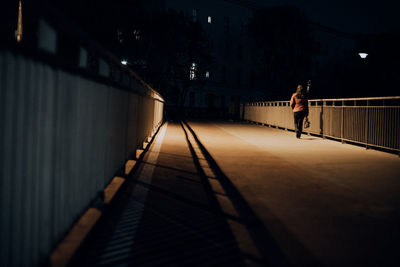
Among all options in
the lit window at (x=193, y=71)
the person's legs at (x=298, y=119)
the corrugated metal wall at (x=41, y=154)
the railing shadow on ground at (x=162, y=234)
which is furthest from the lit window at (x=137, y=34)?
the corrugated metal wall at (x=41, y=154)

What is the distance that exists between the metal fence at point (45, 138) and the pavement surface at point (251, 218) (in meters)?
0.55

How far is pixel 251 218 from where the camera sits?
14.3 feet

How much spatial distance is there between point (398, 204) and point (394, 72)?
48252 millimetres

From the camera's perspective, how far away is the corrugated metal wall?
1.99 meters

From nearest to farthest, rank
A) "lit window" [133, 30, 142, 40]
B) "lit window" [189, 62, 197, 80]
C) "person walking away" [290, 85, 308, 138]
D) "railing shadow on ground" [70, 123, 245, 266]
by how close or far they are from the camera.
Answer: "railing shadow on ground" [70, 123, 245, 266], "person walking away" [290, 85, 308, 138], "lit window" [133, 30, 142, 40], "lit window" [189, 62, 197, 80]

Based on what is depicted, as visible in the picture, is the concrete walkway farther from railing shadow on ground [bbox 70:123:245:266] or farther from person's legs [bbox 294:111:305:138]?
person's legs [bbox 294:111:305:138]

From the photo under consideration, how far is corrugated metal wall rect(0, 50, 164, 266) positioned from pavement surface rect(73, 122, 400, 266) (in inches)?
22.0

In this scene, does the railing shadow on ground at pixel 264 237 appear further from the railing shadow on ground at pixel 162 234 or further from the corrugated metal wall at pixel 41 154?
the corrugated metal wall at pixel 41 154

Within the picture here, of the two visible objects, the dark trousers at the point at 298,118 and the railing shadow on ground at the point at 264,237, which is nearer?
the railing shadow on ground at the point at 264,237

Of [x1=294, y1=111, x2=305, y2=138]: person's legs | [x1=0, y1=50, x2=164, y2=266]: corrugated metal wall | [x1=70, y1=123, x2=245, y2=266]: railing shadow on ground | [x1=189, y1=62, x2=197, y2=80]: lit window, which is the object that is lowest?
[x1=70, y1=123, x2=245, y2=266]: railing shadow on ground

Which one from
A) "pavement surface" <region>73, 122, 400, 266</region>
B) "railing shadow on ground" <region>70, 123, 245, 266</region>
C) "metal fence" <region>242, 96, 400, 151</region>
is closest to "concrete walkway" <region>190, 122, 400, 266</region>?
"pavement surface" <region>73, 122, 400, 266</region>

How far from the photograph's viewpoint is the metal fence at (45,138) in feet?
6.57

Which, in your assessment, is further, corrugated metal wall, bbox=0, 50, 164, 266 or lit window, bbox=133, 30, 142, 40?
lit window, bbox=133, 30, 142, 40

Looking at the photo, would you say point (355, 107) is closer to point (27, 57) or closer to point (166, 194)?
point (166, 194)
